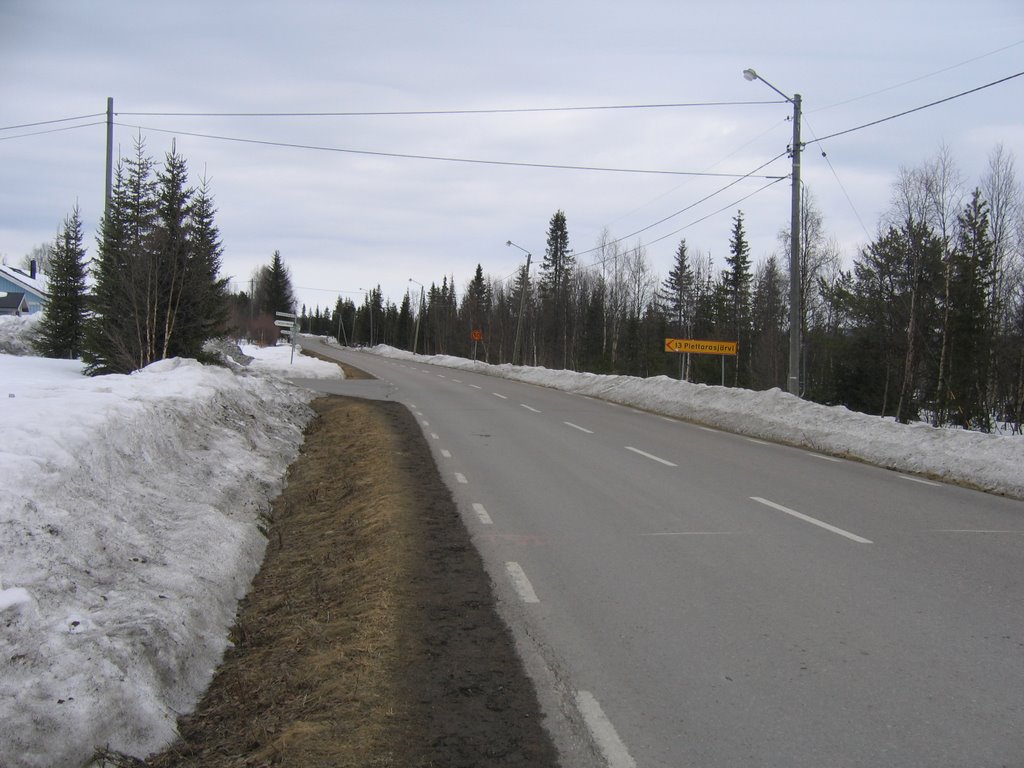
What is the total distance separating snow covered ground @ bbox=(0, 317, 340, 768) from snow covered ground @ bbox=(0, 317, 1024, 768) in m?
0.01

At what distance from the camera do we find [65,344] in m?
28.1

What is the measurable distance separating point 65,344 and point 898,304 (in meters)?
38.1

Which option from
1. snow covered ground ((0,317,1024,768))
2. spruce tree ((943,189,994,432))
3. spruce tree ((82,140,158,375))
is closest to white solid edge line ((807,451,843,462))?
snow covered ground ((0,317,1024,768))

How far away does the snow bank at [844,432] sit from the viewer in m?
11.4

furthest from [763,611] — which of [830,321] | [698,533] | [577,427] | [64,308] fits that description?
[830,321]

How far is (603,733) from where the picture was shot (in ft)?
11.5

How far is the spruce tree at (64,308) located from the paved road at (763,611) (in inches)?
948

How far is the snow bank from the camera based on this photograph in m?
11.4

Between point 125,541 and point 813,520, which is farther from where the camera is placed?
point 813,520

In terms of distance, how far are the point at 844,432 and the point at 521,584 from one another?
11.7 meters

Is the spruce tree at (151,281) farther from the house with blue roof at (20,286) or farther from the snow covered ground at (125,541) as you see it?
the house with blue roof at (20,286)

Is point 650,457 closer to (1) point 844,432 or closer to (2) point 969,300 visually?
(1) point 844,432


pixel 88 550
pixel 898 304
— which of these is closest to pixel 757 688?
pixel 88 550

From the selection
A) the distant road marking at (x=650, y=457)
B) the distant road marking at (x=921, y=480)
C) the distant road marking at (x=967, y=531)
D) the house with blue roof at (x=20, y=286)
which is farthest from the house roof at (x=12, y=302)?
the distant road marking at (x=967, y=531)
